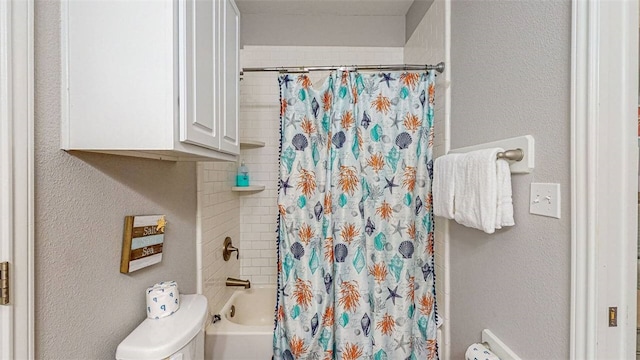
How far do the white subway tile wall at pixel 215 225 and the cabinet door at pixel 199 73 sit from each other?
739 millimetres

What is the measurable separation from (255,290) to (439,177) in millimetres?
1755

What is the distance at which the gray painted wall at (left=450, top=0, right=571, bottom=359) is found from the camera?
3.03 feet

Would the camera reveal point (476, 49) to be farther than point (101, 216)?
Yes

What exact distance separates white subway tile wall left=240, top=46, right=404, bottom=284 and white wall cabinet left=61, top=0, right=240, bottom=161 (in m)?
A: 1.65

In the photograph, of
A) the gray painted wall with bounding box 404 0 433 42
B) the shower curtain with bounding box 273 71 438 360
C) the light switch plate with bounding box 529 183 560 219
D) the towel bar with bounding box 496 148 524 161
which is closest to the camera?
the light switch plate with bounding box 529 183 560 219

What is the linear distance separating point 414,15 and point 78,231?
2.38 meters

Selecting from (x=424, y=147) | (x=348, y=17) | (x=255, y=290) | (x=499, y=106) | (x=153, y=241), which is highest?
(x=348, y=17)

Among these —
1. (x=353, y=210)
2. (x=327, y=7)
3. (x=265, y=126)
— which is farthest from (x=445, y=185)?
(x=327, y=7)

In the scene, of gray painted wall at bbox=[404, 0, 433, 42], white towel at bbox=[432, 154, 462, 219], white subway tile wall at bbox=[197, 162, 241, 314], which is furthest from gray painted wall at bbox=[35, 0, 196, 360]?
gray painted wall at bbox=[404, 0, 433, 42]

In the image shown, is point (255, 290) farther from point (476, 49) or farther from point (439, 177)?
point (476, 49)

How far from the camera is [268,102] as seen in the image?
8.45 feet

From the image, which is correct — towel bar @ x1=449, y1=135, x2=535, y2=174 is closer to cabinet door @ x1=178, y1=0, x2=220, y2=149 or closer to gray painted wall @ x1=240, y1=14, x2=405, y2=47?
cabinet door @ x1=178, y1=0, x2=220, y2=149

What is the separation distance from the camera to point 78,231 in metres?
0.93

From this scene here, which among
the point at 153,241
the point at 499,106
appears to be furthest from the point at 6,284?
the point at 499,106
